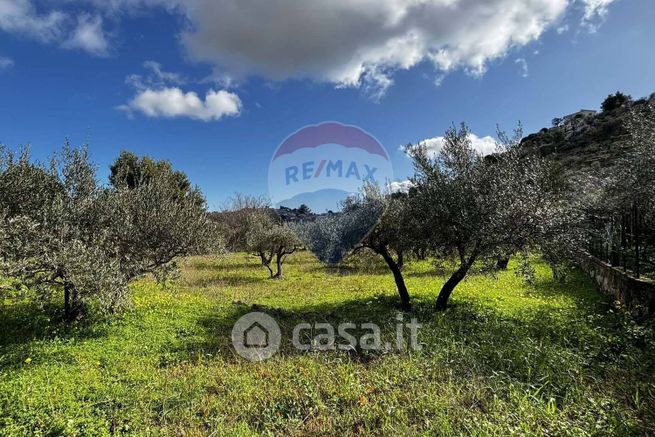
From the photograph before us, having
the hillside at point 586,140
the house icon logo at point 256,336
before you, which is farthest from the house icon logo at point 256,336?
the hillside at point 586,140

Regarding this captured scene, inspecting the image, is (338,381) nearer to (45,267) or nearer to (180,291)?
(45,267)

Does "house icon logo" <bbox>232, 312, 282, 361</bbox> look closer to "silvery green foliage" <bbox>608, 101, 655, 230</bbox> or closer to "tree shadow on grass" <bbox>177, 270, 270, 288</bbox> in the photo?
"tree shadow on grass" <bbox>177, 270, 270, 288</bbox>

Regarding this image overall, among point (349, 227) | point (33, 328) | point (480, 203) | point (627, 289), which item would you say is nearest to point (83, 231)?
point (33, 328)

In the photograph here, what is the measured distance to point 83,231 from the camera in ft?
31.3

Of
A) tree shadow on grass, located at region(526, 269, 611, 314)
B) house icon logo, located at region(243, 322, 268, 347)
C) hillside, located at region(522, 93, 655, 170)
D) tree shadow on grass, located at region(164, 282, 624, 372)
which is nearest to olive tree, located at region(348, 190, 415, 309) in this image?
tree shadow on grass, located at region(164, 282, 624, 372)

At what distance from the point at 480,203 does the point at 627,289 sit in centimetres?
513

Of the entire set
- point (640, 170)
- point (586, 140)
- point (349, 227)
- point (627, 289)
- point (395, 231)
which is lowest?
point (627, 289)

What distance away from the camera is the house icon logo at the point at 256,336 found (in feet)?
27.4

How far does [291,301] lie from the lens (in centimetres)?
1497

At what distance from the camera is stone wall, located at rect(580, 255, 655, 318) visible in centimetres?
837

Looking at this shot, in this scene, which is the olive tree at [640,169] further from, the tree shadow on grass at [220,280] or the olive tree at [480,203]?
the tree shadow on grass at [220,280]

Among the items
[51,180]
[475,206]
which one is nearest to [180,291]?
[51,180]

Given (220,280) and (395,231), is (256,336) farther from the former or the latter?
(220,280)

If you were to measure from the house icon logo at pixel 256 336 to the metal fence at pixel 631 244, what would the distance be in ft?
33.3
